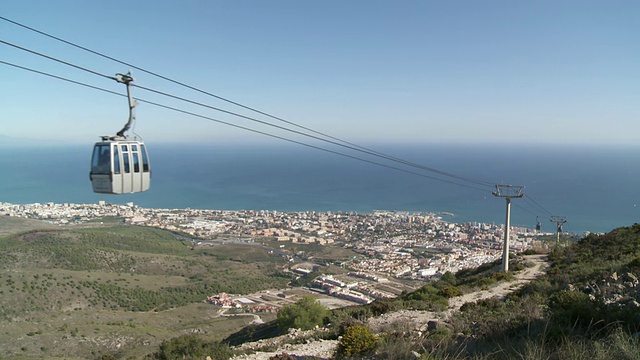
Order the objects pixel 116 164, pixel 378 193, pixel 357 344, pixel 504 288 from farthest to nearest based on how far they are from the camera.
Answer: pixel 378 193 → pixel 504 288 → pixel 116 164 → pixel 357 344

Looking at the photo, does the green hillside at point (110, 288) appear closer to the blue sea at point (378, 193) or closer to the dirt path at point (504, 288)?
the dirt path at point (504, 288)

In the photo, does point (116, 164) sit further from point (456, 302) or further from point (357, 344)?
point (456, 302)

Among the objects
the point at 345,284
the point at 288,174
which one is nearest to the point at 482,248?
the point at 345,284

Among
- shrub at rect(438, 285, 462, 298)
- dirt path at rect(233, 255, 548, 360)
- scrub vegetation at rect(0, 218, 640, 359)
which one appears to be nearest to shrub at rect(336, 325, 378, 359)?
scrub vegetation at rect(0, 218, 640, 359)

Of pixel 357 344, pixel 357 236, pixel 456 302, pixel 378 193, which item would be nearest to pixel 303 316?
pixel 456 302

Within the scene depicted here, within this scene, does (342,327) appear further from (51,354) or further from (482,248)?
(482,248)

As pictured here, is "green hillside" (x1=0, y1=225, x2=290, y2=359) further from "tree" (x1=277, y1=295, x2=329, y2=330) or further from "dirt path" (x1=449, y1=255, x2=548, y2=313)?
"dirt path" (x1=449, y1=255, x2=548, y2=313)
